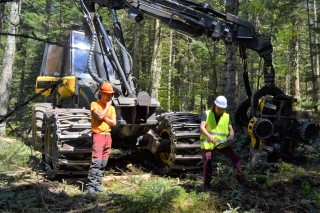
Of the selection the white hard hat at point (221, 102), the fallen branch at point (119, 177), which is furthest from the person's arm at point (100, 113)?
the white hard hat at point (221, 102)

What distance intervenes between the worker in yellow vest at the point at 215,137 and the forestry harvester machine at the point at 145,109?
79 cm

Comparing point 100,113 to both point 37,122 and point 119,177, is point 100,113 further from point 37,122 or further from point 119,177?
point 37,122

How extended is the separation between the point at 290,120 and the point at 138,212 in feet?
15.0

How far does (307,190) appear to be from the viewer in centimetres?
546

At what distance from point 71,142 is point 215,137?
244 centimetres

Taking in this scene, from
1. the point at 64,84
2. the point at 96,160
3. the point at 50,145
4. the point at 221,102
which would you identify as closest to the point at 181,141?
the point at 221,102

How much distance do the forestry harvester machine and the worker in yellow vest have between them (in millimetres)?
786

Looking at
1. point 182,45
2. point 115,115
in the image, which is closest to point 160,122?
point 115,115

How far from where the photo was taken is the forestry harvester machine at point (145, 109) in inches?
252

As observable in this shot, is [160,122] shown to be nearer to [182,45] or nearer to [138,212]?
[138,212]

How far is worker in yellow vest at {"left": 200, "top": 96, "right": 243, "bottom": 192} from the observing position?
580cm

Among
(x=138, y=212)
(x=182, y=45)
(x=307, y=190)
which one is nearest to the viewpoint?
(x=138, y=212)

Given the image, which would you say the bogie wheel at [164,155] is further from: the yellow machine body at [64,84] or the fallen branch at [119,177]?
the yellow machine body at [64,84]

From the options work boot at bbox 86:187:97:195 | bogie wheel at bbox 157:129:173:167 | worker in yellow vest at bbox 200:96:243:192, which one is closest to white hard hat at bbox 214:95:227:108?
worker in yellow vest at bbox 200:96:243:192
